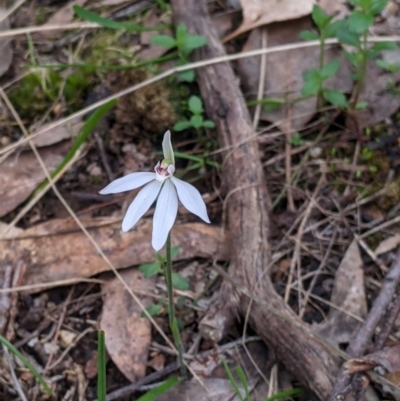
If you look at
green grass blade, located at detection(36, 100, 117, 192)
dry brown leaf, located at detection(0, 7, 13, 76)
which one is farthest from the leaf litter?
dry brown leaf, located at detection(0, 7, 13, 76)

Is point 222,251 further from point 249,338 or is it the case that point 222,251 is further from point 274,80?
point 274,80

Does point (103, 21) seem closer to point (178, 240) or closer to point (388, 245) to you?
point (178, 240)

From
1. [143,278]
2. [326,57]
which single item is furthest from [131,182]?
[326,57]

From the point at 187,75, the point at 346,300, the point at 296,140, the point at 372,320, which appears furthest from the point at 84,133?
the point at 372,320

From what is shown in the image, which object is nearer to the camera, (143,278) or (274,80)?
(143,278)

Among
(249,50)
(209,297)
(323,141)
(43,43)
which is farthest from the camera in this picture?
(43,43)

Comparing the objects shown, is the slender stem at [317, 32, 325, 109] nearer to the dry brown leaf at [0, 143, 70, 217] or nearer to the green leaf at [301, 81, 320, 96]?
the green leaf at [301, 81, 320, 96]

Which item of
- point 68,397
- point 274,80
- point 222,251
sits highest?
point 274,80
